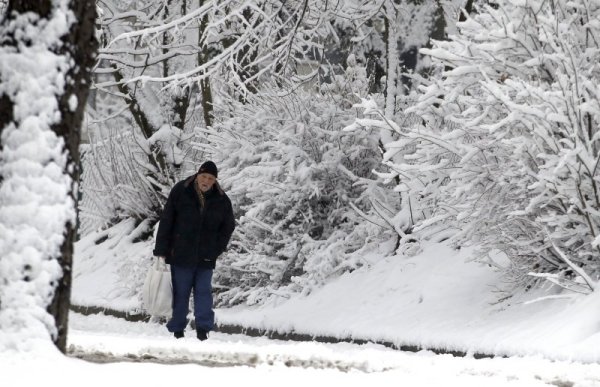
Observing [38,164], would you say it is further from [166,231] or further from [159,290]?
[159,290]

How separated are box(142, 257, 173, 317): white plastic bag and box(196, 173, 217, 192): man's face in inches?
32.0

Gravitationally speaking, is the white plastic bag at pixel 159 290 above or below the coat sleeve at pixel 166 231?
below

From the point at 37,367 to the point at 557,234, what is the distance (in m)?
5.54

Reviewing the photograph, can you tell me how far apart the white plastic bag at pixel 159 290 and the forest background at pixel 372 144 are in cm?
233

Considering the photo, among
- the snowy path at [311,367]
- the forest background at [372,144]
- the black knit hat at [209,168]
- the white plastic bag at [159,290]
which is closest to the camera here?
the snowy path at [311,367]

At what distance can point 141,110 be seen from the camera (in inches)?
826

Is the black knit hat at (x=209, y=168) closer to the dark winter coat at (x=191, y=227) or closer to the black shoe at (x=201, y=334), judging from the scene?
the dark winter coat at (x=191, y=227)

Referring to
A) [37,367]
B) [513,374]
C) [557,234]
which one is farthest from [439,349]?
[37,367]

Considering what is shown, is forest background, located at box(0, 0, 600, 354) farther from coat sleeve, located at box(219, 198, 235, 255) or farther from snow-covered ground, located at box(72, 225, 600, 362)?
coat sleeve, located at box(219, 198, 235, 255)

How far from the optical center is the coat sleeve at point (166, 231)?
11.6 metres

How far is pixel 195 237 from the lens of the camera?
1166 centimetres

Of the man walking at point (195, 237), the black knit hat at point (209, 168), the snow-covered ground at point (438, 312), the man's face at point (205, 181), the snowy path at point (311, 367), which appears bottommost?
the snowy path at point (311, 367)

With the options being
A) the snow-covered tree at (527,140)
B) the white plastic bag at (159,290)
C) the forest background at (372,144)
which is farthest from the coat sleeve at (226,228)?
the snow-covered tree at (527,140)

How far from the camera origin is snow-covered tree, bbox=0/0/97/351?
6.32 metres
